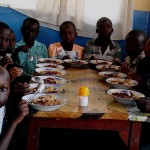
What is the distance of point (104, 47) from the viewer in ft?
11.8

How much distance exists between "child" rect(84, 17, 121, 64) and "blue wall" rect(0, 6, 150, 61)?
46 cm

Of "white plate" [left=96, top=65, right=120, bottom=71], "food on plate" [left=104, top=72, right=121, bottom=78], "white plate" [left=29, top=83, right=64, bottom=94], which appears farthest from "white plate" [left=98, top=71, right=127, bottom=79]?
"white plate" [left=29, top=83, right=64, bottom=94]

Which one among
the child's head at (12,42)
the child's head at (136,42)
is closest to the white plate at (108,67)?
the child's head at (136,42)

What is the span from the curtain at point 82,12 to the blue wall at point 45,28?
0.23ft

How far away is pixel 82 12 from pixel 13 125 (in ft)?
8.81

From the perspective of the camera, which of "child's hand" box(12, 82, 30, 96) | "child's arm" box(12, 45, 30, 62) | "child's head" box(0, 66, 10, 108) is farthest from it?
"child's arm" box(12, 45, 30, 62)

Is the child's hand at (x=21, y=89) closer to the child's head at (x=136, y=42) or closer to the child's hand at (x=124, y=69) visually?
the child's hand at (x=124, y=69)

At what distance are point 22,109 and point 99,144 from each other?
4.00 ft

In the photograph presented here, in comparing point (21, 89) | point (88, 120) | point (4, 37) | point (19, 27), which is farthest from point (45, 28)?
point (88, 120)

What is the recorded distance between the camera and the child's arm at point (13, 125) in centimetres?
142

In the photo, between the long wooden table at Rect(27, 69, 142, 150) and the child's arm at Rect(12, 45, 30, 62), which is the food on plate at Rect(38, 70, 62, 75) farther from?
the long wooden table at Rect(27, 69, 142, 150)

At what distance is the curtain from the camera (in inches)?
151

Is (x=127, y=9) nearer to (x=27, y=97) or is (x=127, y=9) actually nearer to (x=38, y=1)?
(x=38, y=1)

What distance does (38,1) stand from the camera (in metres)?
3.80
